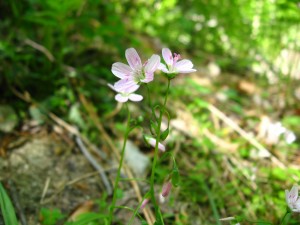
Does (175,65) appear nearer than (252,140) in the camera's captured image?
Yes

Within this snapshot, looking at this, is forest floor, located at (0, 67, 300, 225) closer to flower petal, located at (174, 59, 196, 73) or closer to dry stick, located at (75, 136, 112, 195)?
dry stick, located at (75, 136, 112, 195)

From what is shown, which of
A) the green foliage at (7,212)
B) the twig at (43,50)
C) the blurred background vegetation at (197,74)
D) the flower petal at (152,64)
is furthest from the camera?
the twig at (43,50)

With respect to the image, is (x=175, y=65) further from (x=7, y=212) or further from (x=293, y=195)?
(x=7, y=212)

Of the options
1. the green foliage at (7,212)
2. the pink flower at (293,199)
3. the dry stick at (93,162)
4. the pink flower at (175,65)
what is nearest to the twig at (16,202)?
the green foliage at (7,212)

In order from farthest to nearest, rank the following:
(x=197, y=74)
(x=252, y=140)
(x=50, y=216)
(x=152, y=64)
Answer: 1. (x=197, y=74)
2. (x=252, y=140)
3. (x=50, y=216)
4. (x=152, y=64)

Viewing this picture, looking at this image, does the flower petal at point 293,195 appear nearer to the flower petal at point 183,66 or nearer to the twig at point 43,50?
the flower petal at point 183,66

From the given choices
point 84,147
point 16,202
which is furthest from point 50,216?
point 84,147
